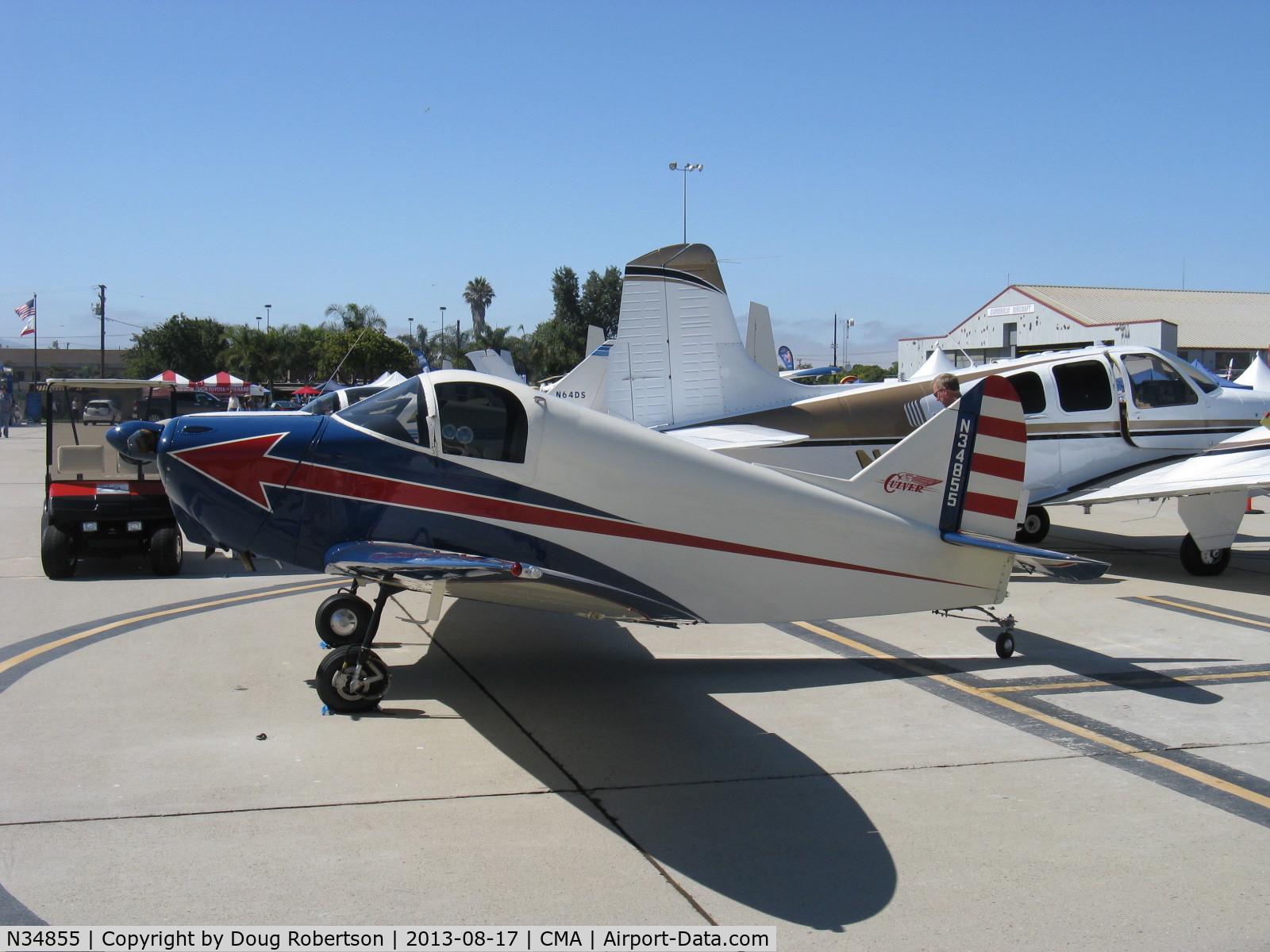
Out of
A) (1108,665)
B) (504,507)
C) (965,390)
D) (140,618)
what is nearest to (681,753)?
(504,507)

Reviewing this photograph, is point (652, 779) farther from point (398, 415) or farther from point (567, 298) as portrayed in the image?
point (567, 298)

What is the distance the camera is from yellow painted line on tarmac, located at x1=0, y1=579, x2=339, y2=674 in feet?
22.8

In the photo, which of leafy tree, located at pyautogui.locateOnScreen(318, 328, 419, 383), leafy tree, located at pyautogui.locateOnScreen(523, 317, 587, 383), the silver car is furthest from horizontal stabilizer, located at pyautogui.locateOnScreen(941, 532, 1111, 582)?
leafy tree, located at pyautogui.locateOnScreen(523, 317, 587, 383)

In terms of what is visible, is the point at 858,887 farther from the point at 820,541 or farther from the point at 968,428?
the point at 968,428

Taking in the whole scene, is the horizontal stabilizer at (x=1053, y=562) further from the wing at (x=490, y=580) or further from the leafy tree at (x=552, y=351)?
the leafy tree at (x=552, y=351)

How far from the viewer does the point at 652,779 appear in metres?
5.00

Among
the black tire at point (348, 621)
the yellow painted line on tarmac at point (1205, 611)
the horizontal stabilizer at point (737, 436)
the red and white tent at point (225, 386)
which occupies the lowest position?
the yellow painted line on tarmac at point (1205, 611)

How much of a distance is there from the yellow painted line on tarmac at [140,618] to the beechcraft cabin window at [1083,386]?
A: 9172mm

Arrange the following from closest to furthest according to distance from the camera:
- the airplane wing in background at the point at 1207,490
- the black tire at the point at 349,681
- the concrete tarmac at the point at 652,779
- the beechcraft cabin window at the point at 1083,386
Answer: the concrete tarmac at the point at 652,779, the black tire at the point at 349,681, the airplane wing in background at the point at 1207,490, the beechcraft cabin window at the point at 1083,386

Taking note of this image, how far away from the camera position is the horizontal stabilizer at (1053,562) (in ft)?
20.8

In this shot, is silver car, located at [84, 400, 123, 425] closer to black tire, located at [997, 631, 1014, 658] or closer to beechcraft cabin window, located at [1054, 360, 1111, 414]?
black tire, located at [997, 631, 1014, 658]

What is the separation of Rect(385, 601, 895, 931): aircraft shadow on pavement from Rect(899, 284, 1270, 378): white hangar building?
143 ft

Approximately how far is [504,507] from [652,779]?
77.9 inches

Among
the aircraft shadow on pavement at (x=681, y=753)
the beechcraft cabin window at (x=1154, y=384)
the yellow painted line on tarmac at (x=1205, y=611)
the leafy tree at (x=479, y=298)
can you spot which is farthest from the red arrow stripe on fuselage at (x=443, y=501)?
the leafy tree at (x=479, y=298)
